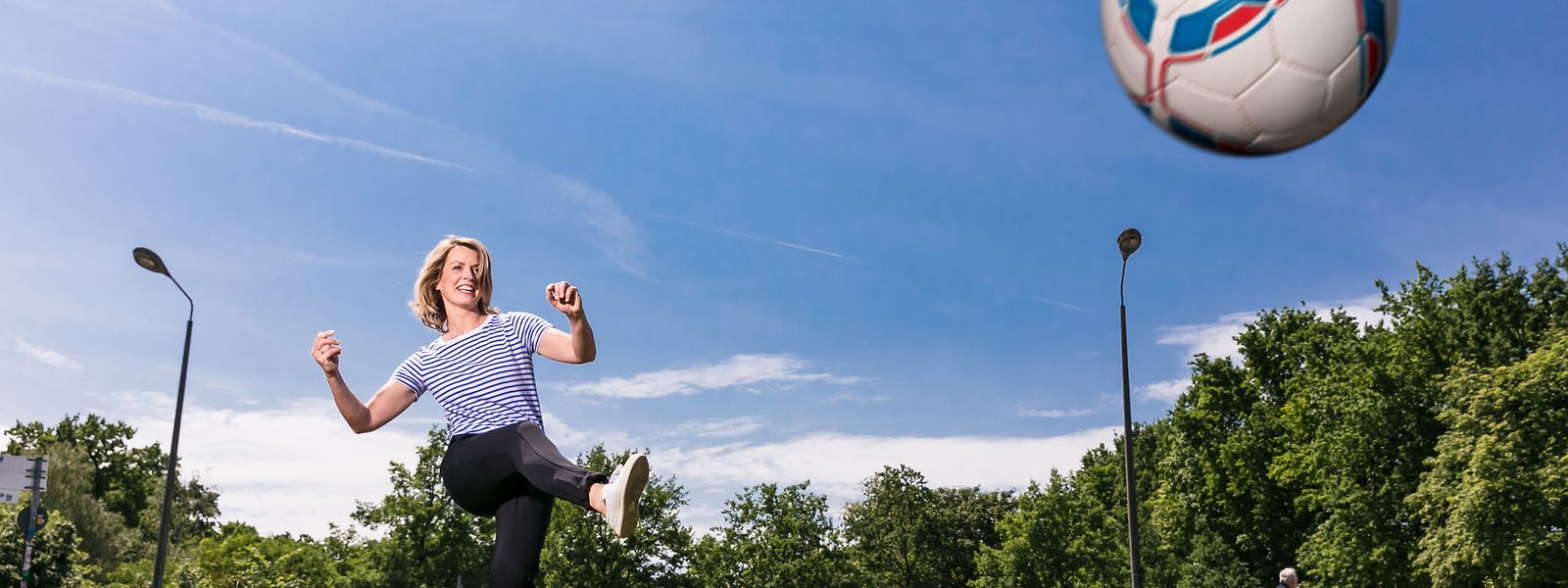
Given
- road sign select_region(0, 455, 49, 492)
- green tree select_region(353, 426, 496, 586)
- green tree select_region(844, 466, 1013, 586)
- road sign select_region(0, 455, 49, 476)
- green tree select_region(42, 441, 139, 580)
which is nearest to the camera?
road sign select_region(0, 455, 49, 492)

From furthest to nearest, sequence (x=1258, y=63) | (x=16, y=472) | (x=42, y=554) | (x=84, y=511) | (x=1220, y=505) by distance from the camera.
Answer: (x=84, y=511) < (x=1220, y=505) < (x=42, y=554) < (x=16, y=472) < (x=1258, y=63)

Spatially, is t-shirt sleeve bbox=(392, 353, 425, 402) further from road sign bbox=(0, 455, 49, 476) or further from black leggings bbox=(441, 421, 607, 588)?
road sign bbox=(0, 455, 49, 476)

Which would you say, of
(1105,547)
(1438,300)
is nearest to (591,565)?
(1105,547)

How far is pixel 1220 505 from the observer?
36.3 meters

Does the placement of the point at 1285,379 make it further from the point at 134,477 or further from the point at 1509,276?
the point at 134,477

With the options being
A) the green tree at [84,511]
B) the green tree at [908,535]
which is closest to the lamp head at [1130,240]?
the green tree at [908,535]

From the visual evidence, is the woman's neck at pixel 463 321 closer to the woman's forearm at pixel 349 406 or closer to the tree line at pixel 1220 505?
the woman's forearm at pixel 349 406

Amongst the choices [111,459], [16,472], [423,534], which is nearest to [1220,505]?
[423,534]

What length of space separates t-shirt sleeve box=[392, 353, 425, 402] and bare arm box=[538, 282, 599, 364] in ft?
2.75

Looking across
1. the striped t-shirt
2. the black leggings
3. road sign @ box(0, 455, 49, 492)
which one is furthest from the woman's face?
road sign @ box(0, 455, 49, 492)

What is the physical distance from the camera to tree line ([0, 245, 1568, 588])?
2573cm

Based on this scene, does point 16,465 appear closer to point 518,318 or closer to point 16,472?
point 16,472

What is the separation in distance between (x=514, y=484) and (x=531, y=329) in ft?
3.28

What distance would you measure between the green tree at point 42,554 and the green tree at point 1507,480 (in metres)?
37.4
